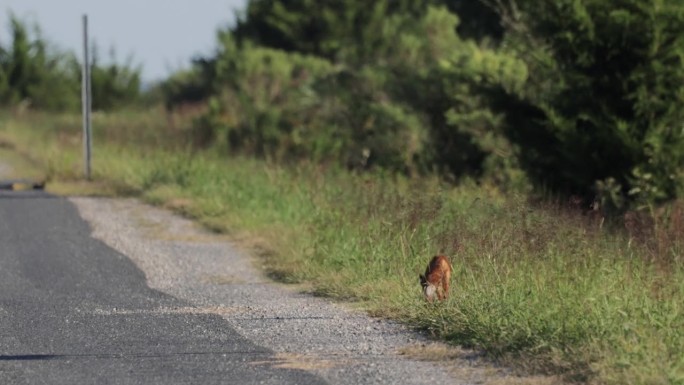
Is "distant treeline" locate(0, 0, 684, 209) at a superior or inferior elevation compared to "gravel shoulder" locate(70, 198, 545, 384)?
superior

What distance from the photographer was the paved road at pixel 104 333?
8.49 metres

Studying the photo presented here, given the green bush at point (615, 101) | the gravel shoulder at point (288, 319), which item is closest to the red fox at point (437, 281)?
the gravel shoulder at point (288, 319)

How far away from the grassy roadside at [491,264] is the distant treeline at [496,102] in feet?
5.69

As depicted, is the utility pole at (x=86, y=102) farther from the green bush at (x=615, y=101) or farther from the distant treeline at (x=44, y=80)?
the distant treeline at (x=44, y=80)

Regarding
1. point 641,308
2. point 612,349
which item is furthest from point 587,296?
point 612,349

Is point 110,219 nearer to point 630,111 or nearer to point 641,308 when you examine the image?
point 630,111

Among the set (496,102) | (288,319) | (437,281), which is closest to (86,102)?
(496,102)

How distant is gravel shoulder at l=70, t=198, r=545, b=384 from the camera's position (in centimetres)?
860

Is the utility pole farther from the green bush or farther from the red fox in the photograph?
the red fox

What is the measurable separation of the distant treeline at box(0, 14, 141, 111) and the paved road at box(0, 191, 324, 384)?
129 feet

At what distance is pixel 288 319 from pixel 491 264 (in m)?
1.63

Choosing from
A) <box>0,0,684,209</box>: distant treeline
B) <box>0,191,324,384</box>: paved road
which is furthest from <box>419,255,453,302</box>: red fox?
<box>0,0,684,209</box>: distant treeline

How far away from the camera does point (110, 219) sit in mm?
20438

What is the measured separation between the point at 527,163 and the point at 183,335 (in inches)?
436
